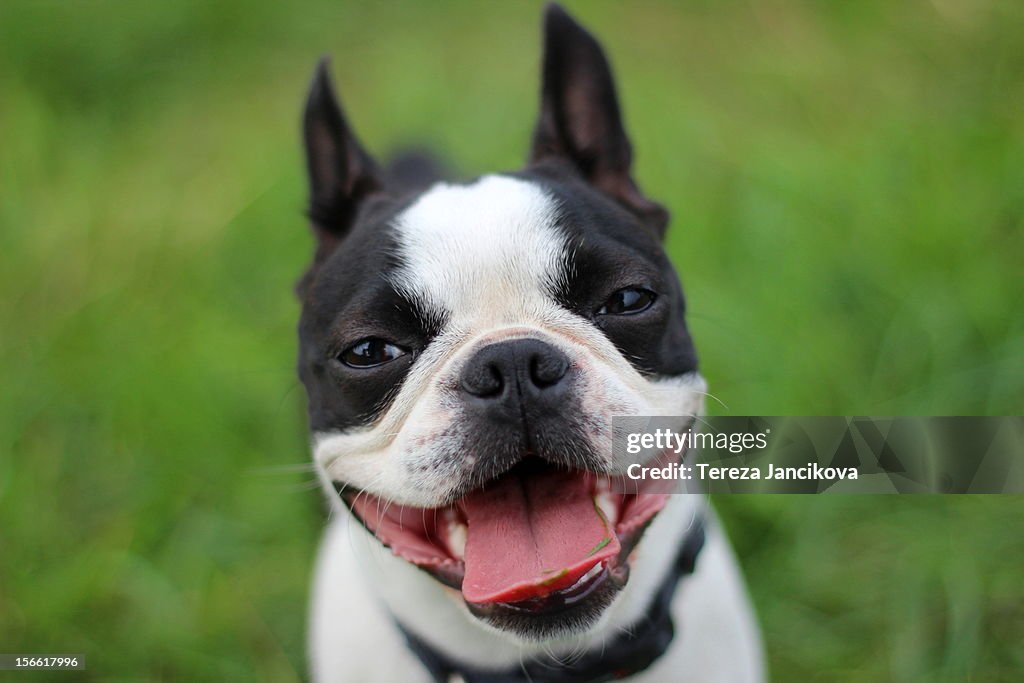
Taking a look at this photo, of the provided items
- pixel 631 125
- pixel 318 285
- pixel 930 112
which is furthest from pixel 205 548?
pixel 930 112

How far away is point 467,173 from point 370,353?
2588mm

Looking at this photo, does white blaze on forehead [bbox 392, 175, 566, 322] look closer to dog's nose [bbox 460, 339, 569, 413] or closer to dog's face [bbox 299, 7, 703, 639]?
dog's face [bbox 299, 7, 703, 639]

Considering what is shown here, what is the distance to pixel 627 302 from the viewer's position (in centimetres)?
217

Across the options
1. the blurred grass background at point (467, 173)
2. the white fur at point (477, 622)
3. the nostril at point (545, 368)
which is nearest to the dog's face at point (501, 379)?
the nostril at point (545, 368)

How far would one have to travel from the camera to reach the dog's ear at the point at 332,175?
2643mm

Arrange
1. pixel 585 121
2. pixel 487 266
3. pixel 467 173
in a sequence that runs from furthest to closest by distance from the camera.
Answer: pixel 467 173, pixel 585 121, pixel 487 266

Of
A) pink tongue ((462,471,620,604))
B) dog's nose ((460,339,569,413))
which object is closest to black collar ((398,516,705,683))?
pink tongue ((462,471,620,604))

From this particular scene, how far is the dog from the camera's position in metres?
1.92

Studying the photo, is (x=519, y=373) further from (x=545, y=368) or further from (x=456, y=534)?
(x=456, y=534)

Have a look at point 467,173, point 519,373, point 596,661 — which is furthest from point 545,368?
point 467,173

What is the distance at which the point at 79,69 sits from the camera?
5871 mm

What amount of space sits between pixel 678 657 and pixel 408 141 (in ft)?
9.95

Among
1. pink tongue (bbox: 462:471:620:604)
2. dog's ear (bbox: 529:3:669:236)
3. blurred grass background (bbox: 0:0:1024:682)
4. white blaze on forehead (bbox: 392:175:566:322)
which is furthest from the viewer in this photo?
blurred grass background (bbox: 0:0:1024:682)

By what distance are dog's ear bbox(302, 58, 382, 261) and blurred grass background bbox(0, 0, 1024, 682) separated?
126 centimetres
